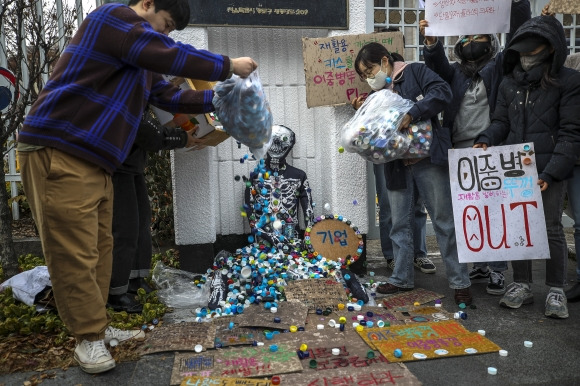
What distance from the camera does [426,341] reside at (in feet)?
10.0

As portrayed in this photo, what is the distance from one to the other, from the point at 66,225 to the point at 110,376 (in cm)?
85

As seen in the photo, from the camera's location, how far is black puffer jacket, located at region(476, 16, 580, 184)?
130 inches

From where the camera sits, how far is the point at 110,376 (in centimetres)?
276

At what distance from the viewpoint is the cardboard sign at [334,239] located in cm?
Result: 463

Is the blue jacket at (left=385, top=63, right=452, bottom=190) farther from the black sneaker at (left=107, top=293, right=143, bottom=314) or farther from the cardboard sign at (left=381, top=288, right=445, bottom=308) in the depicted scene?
the black sneaker at (left=107, top=293, right=143, bottom=314)

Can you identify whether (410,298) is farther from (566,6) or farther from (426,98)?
(566,6)

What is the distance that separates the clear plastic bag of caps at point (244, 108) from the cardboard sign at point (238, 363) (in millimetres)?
1206

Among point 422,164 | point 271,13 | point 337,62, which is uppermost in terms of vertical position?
point 271,13

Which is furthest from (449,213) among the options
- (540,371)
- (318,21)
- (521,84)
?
(318,21)

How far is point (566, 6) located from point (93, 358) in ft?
11.7

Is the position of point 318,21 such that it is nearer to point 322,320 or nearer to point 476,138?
point 476,138

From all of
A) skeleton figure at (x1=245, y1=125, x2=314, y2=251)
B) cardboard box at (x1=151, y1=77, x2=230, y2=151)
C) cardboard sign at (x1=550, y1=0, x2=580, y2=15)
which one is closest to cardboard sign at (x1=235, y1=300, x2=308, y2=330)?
skeleton figure at (x1=245, y1=125, x2=314, y2=251)

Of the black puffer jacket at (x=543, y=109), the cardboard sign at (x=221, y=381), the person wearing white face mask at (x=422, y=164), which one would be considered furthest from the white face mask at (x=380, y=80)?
the cardboard sign at (x=221, y=381)

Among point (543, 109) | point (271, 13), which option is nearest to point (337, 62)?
point (271, 13)
